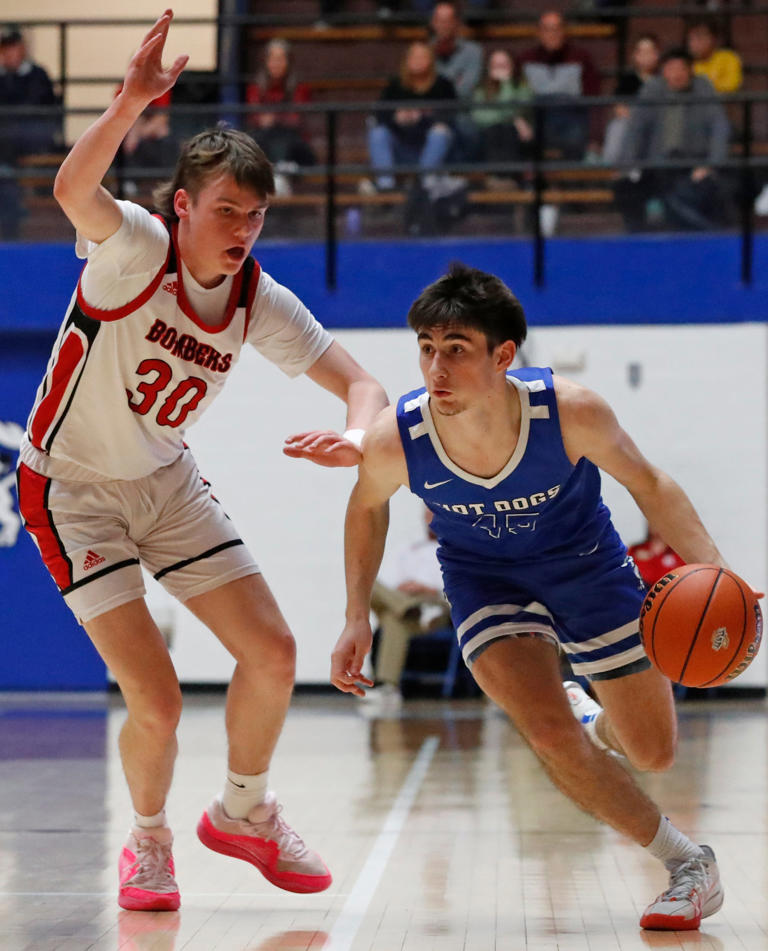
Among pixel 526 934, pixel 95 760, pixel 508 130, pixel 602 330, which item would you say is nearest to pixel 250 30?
pixel 508 130

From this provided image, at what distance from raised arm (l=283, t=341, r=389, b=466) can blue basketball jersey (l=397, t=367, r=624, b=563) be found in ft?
0.45

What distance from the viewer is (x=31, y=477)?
161 inches


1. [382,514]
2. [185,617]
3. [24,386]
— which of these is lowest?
[185,617]

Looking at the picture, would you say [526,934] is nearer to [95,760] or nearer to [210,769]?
[210,769]

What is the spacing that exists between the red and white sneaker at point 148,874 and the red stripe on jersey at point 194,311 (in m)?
1.54

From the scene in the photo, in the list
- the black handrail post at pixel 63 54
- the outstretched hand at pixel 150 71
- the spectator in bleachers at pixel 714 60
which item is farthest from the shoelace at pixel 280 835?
the black handrail post at pixel 63 54

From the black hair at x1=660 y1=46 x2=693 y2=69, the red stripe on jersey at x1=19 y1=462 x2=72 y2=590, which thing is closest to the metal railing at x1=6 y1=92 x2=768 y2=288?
the black hair at x1=660 y1=46 x2=693 y2=69

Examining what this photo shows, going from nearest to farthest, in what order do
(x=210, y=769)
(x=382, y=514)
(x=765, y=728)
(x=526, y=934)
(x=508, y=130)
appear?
(x=526, y=934)
(x=382, y=514)
(x=210, y=769)
(x=765, y=728)
(x=508, y=130)

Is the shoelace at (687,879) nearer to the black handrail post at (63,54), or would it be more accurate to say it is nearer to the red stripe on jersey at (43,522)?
the red stripe on jersey at (43,522)

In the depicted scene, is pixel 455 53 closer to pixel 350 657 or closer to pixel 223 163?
pixel 223 163

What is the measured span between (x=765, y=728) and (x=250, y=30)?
319 inches

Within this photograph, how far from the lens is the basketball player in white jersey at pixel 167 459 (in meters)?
3.79

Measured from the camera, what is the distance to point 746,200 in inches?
401

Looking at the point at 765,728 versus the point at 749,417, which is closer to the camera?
the point at 765,728
